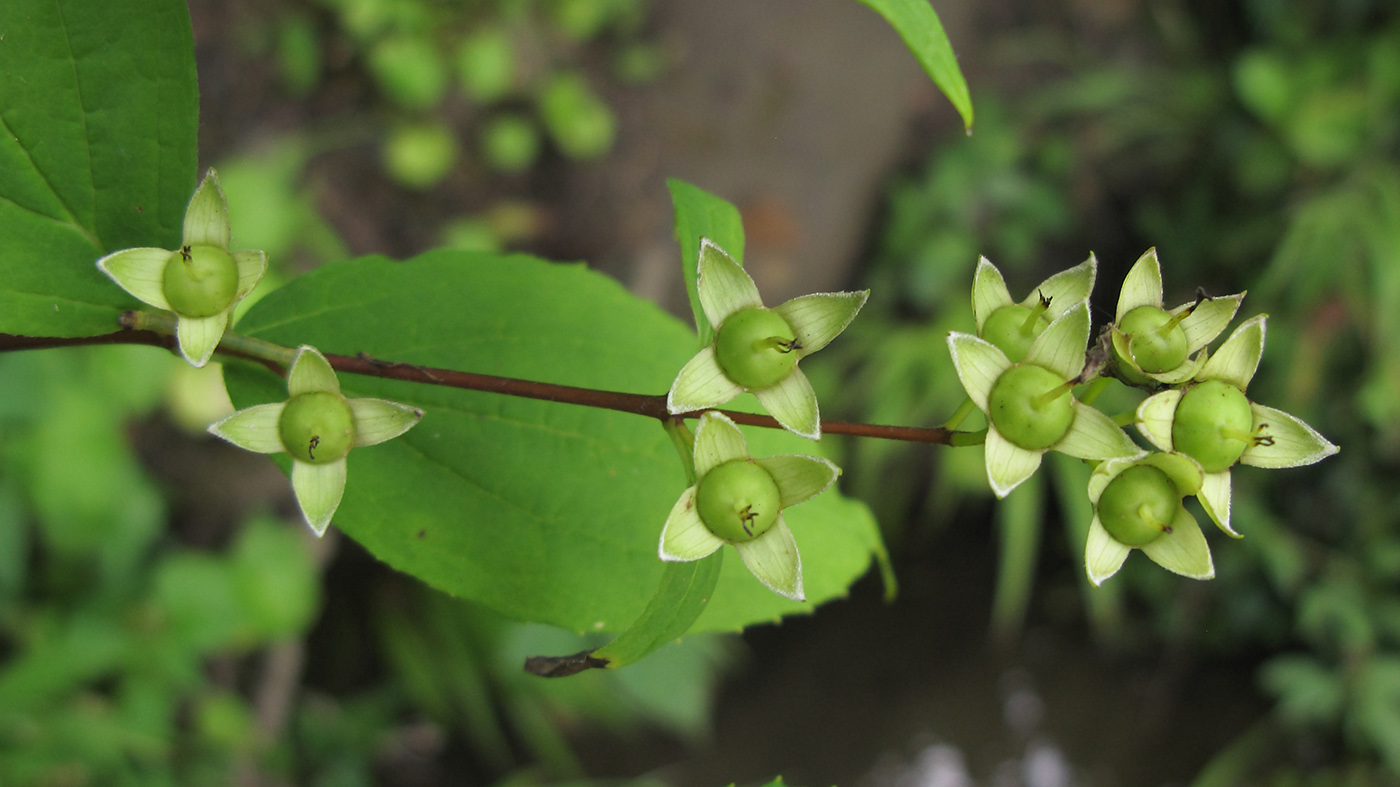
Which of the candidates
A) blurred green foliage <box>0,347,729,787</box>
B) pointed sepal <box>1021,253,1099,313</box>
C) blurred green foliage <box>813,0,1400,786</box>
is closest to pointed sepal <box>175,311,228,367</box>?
pointed sepal <box>1021,253,1099,313</box>

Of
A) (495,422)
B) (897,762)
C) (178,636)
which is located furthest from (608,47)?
(897,762)

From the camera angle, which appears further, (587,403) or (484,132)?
(484,132)

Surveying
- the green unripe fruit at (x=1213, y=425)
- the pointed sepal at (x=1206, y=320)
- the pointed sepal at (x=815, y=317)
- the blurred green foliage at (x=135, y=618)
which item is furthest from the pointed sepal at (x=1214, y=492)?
the blurred green foliage at (x=135, y=618)

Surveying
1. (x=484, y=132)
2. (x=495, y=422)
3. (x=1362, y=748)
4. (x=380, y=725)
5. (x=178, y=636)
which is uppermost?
(x=495, y=422)

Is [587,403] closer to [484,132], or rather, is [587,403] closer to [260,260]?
[260,260]

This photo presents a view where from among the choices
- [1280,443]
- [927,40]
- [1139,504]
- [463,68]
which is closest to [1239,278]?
[463,68]

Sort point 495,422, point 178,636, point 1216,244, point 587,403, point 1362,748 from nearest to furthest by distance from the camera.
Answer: point 587,403, point 495,422, point 178,636, point 1362,748, point 1216,244

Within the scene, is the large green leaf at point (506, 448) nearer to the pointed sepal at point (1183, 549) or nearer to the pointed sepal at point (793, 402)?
the pointed sepal at point (793, 402)
